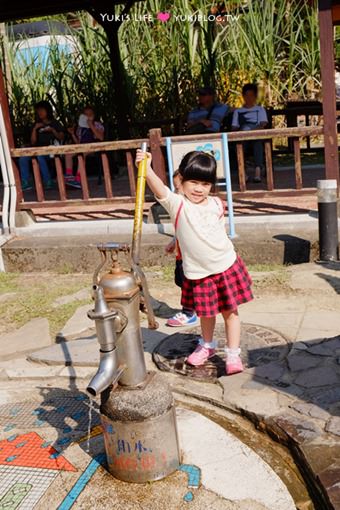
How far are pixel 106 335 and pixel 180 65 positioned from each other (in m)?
10.3

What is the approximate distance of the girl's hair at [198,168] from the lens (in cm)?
369

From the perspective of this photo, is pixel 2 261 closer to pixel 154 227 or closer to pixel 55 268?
pixel 55 268

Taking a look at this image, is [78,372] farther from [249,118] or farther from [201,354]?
[249,118]

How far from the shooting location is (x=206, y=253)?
3854mm

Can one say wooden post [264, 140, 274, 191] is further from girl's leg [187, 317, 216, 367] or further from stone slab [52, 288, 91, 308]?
girl's leg [187, 317, 216, 367]

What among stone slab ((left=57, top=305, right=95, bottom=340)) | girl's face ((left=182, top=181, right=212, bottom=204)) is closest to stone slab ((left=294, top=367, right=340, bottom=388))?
girl's face ((left=182, top=181, right=212, bottom=204))

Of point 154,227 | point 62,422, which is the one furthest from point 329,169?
point 62,422

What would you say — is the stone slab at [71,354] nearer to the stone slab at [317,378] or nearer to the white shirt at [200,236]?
the white shirt at [200,236]

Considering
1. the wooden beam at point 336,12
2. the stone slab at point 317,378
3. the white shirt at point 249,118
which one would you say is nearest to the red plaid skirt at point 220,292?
the stone slab at point 317,378

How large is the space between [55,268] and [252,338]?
3074 mm

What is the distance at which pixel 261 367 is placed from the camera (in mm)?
4105

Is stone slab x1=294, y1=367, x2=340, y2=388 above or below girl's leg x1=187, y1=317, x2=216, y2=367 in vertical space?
below

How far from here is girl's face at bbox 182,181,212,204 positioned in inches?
149

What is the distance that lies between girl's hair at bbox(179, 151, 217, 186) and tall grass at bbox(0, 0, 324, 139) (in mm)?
8226
